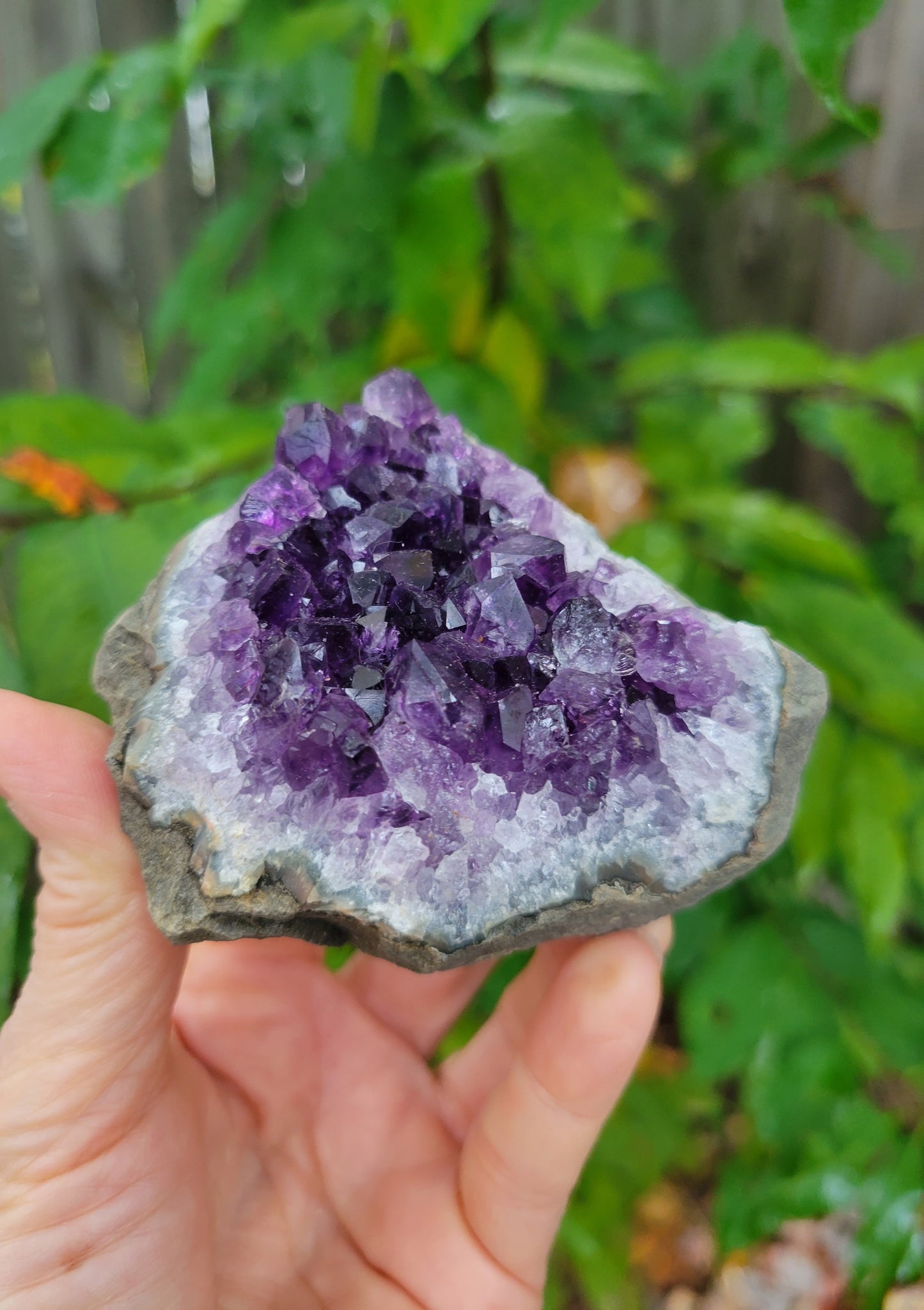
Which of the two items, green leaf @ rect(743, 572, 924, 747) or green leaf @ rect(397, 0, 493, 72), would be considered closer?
green leaf @ rect(397, 0, 493, 72)

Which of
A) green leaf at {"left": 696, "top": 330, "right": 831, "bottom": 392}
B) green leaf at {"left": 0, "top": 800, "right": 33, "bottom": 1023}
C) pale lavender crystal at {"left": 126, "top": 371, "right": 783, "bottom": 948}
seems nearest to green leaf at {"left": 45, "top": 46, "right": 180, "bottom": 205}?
pale lavender crystal at {"left": 126, "top": 371, "right": 783, "bottom": 948}

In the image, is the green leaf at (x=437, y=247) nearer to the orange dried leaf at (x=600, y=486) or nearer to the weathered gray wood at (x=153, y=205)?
the orange dried leaf at (x=600, y=486)

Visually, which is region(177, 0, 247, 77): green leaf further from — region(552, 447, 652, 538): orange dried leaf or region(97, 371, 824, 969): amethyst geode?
region(552, 447, 652, 538): orange dried leaf

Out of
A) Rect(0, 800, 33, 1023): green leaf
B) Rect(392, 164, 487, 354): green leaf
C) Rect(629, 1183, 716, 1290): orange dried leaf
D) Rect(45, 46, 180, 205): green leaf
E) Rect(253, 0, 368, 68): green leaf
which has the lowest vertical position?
Rect(629, 1183, 716, 1290): orange dried leaf

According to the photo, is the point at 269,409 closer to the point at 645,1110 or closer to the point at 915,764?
the point at 915,764

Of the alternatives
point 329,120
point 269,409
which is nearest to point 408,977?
point 269,409

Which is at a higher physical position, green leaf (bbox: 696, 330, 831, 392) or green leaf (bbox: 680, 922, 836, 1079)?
green leaf (bbox: 696, 330, 831, 392)

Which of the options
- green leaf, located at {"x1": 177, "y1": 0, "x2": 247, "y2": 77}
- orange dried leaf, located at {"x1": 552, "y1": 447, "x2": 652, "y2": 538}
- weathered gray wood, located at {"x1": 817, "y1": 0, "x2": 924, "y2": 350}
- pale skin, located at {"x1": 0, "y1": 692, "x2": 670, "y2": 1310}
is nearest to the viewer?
pale skin, located at {"x1": 0, "y1": 692, "x2": 670, "y2": 1310}
